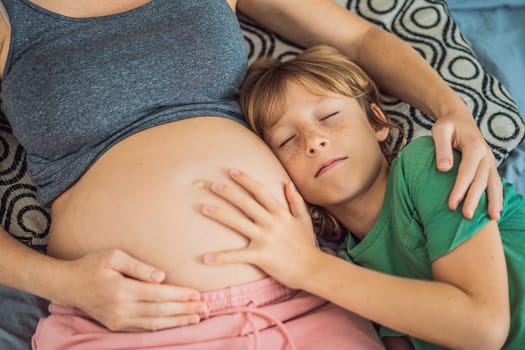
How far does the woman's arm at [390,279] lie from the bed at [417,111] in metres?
0.41

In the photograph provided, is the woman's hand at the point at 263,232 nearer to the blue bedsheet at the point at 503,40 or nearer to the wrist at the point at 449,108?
the wrist at the point at 449,108

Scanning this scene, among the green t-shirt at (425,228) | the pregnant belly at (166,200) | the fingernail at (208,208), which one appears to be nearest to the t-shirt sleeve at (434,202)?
the green t-shirt at (425,228)

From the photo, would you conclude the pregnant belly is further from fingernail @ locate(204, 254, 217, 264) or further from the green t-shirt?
the green t-shirt

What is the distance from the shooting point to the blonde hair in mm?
1129

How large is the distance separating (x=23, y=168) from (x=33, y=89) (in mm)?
227

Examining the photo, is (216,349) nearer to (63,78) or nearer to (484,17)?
(63,78)

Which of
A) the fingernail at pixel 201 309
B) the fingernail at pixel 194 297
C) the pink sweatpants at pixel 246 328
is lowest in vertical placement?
the pink sweatpants at pixel 246 328

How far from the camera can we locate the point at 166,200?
96 cm

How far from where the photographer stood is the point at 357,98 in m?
1.17

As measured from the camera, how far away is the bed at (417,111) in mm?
1173

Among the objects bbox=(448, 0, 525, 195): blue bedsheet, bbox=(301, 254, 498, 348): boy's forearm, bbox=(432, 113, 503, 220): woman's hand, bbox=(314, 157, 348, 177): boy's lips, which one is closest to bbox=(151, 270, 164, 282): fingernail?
bbox=(301, 254, 498, 348): boy's forearm

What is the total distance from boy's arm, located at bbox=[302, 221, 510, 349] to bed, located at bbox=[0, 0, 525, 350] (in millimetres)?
406

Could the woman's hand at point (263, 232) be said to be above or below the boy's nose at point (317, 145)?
below

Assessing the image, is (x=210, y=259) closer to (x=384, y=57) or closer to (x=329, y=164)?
(x=329, y=164)
